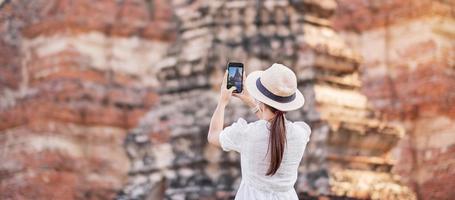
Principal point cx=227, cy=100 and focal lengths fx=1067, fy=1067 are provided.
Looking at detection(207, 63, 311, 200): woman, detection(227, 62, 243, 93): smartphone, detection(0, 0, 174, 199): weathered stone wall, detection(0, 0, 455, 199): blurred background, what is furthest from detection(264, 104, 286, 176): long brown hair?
detection(0, 0, 174, 199): weathered stone wall

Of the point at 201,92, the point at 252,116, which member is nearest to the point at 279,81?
the point at 252,116

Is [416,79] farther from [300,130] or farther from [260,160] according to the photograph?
[260,160]

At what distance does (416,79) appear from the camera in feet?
42.5

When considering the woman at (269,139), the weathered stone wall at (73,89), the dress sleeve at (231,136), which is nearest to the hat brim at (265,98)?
the woman at (269,139)

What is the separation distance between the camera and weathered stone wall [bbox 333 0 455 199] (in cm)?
1232

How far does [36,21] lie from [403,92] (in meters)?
5.44

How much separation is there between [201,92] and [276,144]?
189 inches

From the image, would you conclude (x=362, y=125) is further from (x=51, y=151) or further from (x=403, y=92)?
(x=51, y=151)

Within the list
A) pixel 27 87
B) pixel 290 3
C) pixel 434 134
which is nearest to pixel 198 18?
pixel 290 3

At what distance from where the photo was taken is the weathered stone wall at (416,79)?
12.3 m

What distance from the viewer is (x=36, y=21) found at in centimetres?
1523

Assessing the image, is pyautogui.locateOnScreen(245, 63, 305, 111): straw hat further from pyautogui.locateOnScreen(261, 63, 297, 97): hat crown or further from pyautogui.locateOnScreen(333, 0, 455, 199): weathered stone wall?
pyautogui.locateOnScreen(333, 0, 455, 199): weathered stone wall

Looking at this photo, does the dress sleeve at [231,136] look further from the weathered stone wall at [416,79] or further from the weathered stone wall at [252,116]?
the weathered stone wall at [416,79]

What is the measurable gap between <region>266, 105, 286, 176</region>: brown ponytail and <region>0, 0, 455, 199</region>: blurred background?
3848 millimetres
